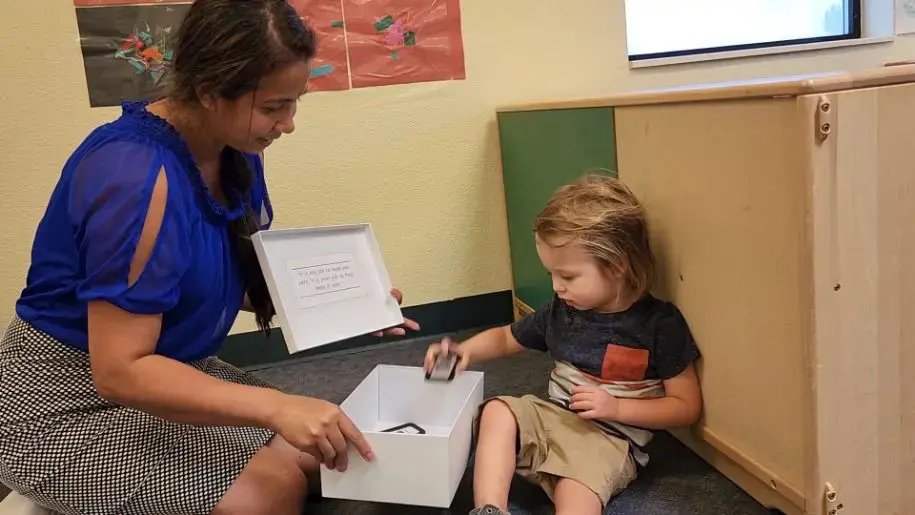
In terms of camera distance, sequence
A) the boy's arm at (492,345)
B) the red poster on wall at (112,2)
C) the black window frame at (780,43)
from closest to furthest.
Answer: the boy's arm at (492,345), the red poster on wall at (112,2), the black window frame at (780,43)

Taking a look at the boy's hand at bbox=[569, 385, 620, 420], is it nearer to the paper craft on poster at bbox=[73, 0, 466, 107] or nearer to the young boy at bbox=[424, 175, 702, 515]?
the young boy at bbox=[424, 175, 702, 515]

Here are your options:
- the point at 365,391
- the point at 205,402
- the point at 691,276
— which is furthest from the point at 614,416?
the point at 205,402

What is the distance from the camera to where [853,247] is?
32.4 inches

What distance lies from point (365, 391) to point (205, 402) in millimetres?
403

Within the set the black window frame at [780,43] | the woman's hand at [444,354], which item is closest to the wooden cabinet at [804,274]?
the woman's hand at [444,354]

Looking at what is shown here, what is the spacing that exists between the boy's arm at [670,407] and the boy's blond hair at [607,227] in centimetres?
14

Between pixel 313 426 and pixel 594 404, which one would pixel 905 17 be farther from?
pixel 313 426

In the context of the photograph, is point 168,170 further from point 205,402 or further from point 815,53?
point 815,53

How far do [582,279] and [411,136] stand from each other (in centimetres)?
83

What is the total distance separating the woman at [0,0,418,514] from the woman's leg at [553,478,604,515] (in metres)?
0.32

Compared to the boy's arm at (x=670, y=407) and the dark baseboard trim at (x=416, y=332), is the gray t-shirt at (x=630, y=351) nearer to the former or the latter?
the boy's arm at (x=670, y=407)

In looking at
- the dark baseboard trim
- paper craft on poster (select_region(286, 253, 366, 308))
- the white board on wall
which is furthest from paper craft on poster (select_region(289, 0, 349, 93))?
the white board on wall

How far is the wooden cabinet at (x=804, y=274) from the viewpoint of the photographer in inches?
31.6

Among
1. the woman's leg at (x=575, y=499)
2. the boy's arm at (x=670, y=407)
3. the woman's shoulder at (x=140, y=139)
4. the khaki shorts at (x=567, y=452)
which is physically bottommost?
the woman's leg at (x=575, y=499)
